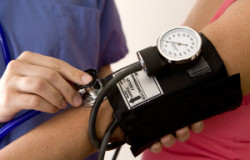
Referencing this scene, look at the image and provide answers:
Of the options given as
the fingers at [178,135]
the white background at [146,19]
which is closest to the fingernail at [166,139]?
the fingers at [178,135]

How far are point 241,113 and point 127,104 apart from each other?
0.31 metres

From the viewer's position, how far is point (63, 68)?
1.87ft

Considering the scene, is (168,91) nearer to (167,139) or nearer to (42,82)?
(167,139)

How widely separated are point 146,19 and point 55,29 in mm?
1083

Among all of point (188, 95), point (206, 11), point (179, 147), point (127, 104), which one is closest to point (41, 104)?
point (127, 104)

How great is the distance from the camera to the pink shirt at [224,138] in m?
0.64

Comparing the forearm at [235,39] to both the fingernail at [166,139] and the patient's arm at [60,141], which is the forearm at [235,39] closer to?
the fingernail at [166,139]

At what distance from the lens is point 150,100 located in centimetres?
55

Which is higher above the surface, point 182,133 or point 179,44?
point 179,44

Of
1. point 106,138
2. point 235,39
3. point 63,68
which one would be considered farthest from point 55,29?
point 235,39

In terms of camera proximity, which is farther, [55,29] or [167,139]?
[55,29]

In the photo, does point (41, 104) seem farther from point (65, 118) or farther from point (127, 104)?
point (127, 104)

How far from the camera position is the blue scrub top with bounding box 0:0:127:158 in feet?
2.46

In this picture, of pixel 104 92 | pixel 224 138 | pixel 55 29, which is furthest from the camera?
pixel 55 29
